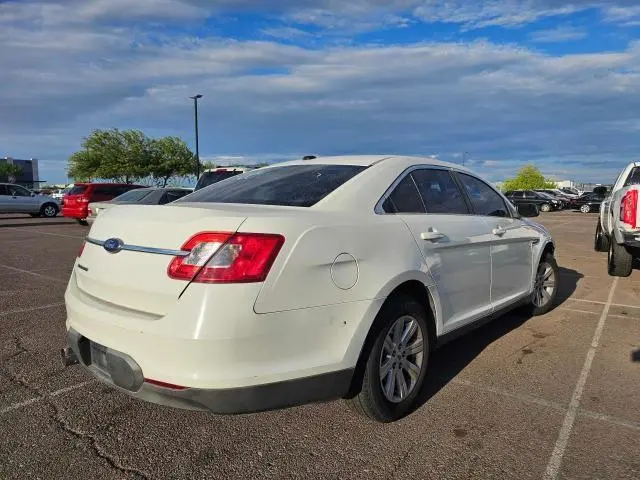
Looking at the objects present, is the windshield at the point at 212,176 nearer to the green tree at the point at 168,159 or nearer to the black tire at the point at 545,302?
the black tire at the point at 545,302

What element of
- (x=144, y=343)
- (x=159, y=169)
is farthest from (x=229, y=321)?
(x=159, y=169)

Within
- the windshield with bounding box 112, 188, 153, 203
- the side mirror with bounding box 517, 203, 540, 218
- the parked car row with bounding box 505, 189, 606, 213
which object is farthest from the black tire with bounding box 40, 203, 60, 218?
the parked car row with bounding box 505, 189, 606, 213

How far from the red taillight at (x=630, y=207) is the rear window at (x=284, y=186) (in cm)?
529

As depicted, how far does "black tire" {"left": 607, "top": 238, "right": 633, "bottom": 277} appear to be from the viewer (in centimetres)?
819

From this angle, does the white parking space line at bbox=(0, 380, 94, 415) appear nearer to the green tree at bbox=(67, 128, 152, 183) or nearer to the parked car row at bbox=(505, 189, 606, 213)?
the parked car row at bbox=(505, 189, 606, 213)

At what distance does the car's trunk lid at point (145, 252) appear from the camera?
258cm

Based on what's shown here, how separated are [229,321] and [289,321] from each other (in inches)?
11.9

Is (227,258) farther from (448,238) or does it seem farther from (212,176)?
(212,176)

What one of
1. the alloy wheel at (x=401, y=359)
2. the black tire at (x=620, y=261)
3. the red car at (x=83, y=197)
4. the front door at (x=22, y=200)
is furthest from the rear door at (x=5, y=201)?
the alloy wheel at (x=401, y=359)

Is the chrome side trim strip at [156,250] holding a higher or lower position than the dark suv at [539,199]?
higher

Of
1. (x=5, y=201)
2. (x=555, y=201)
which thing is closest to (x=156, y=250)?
(x=5, y=201)

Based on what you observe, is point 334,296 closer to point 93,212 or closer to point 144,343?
point 144,343

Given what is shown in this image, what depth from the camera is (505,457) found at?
2836mm

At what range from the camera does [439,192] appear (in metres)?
4.02
